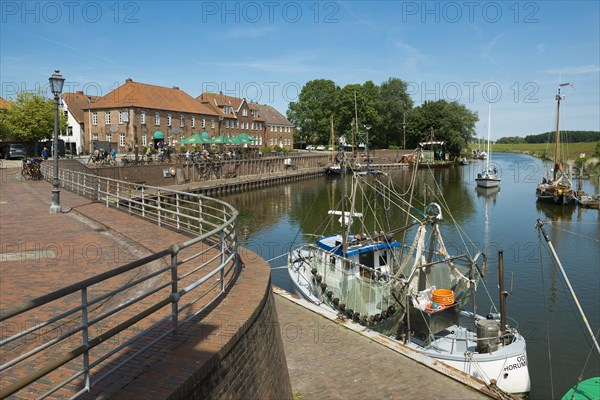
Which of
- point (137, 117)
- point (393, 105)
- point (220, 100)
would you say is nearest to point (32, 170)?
point (137, 117)

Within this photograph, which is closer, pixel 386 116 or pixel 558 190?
pixel 558 190

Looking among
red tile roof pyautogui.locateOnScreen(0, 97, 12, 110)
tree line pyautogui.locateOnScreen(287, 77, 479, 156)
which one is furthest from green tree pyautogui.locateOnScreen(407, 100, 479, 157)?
red tile roof pyautogui.locateOnScreen(0, 97, 12, 110)

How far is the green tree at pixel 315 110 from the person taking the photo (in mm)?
105506

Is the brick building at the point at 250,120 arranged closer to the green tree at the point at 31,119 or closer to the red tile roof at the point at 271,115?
the red tile roof at the point at 271,115

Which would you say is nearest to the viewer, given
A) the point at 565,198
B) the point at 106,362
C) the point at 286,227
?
the point at 106,362

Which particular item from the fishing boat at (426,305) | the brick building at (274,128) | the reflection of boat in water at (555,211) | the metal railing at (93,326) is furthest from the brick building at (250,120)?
the metal railing at (93,326)

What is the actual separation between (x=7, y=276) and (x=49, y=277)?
779 mm

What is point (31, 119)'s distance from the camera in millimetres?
52750

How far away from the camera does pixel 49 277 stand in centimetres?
894

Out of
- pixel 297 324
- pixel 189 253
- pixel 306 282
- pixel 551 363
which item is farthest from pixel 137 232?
pixel 551 363

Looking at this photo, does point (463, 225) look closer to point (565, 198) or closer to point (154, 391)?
point (565, 198)

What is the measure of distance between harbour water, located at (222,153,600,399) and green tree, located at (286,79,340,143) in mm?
47562

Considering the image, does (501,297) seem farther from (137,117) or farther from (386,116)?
(386,116)

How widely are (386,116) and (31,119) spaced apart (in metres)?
70.8
